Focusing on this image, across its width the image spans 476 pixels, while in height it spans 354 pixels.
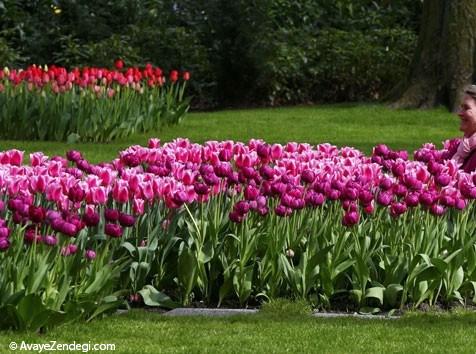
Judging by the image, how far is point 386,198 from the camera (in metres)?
A: 6.82

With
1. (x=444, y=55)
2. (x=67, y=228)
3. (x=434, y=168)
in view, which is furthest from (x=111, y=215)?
(x=444, y=55)

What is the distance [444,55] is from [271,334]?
11.9 metres

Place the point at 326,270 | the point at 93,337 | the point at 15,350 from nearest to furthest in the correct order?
the point at 15,350 → the point at 93,337 → the point at 326,270

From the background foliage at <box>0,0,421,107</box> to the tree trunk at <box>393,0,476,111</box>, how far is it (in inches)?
103

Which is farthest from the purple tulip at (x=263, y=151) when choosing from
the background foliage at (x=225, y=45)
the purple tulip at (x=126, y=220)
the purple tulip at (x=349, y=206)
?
the background foliage at (x=225, y=45)

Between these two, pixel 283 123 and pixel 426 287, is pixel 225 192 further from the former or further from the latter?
pixel 283 123

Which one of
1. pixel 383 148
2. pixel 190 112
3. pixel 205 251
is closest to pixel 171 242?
pixel 205 251

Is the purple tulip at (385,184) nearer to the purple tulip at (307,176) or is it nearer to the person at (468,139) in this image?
the purple tulip at (307,176)

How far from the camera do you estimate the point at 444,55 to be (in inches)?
684

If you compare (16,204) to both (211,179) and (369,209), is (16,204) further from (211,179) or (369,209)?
(369,209)

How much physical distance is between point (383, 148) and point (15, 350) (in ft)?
11.3

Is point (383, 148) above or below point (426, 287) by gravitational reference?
above

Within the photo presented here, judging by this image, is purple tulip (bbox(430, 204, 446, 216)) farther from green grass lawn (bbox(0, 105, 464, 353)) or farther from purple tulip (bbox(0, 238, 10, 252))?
purple tulip (bbox(0, 238, 10, 252))

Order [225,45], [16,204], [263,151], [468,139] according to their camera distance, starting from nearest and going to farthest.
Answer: [16,204]
[263,151]
[468,139]
[225,45]
